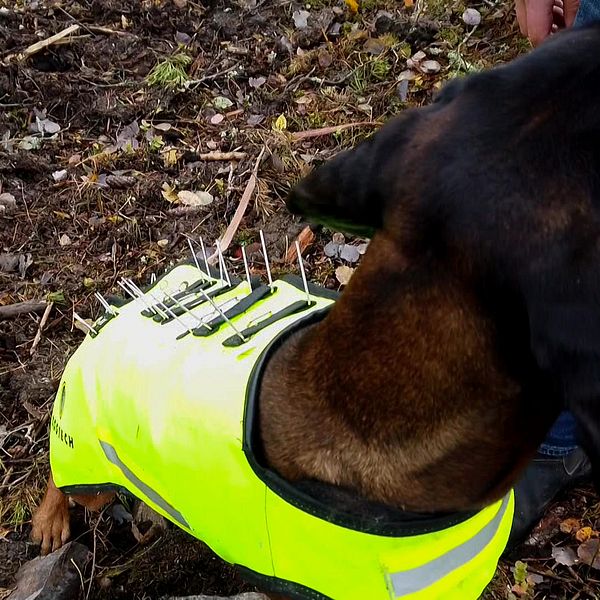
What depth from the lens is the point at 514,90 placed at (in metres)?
1.49

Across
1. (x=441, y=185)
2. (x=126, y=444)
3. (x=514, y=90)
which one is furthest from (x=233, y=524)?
(x=514, y=90)

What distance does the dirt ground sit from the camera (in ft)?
10.5

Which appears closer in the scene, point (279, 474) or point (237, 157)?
point (279, 474)

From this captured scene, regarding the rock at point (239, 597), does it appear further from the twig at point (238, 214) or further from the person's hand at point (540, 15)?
the person's hand at point (540, 15)

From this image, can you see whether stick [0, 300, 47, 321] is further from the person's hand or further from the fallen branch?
the person's hand

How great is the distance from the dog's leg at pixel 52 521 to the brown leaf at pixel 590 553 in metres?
1.64

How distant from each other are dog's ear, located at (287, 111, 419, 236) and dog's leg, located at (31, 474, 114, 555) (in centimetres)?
157

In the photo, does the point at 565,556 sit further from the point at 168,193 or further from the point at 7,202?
the point at 7,202

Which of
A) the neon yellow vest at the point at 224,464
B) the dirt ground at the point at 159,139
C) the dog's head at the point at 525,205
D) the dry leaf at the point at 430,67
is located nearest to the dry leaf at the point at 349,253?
the dirt ground at the point at 159,139

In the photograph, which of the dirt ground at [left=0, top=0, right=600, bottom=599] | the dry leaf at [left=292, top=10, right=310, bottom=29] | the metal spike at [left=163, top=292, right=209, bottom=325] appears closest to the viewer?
the metal spike at [left=163, top=292, right=209, bottom=325]

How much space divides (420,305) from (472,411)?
25cm

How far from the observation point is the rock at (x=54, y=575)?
2.65 meters

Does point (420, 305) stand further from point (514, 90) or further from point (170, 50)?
point (170, 50)

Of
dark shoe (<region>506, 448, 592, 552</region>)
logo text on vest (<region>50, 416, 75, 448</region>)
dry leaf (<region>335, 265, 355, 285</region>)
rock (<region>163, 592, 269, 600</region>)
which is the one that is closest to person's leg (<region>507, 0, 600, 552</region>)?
dark shoe (<region>506, 448, 592, 552</region>)
